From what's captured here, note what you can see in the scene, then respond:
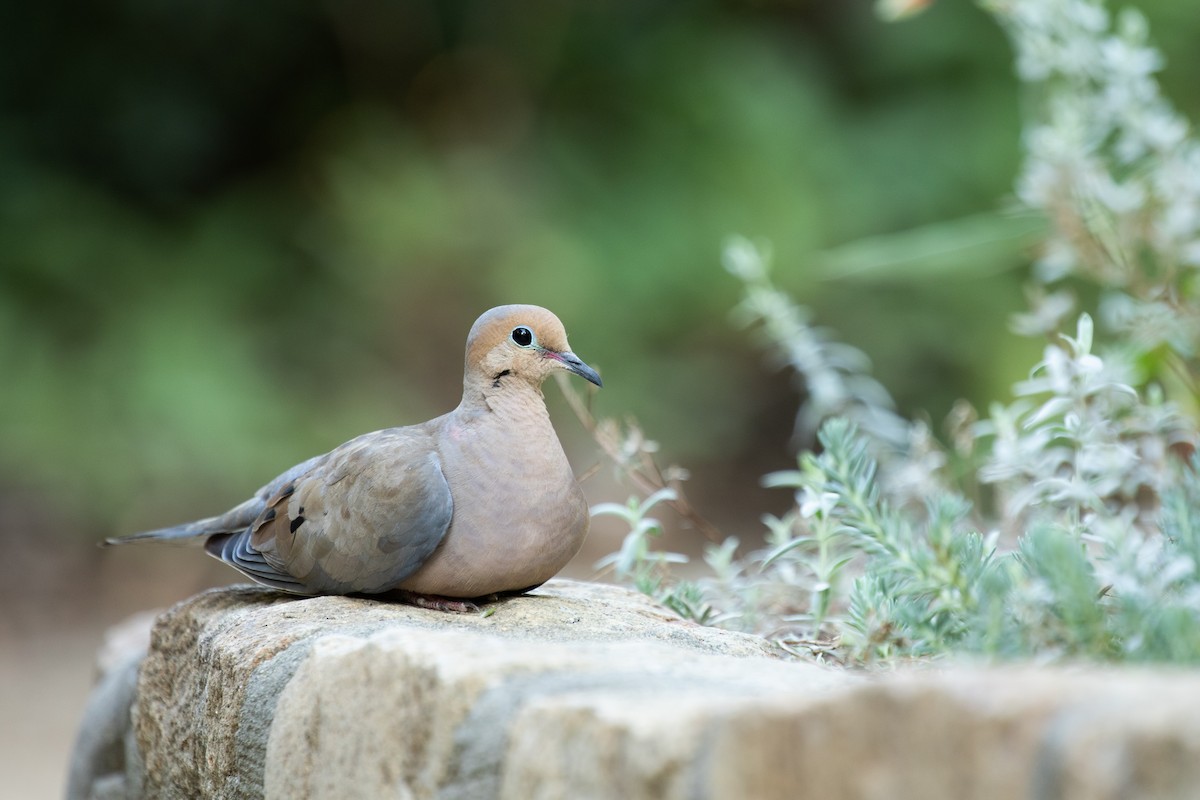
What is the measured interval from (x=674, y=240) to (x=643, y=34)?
127 cm

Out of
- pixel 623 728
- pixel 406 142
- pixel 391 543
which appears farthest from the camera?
pixel 406 142

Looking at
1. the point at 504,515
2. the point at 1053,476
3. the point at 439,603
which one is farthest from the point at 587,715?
the point at 1053,476

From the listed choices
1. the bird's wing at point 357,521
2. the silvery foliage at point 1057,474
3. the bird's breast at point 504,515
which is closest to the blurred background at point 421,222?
the silvery foliage at point 1057,474

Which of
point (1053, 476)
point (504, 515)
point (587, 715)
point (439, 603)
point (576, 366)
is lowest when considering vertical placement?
point (587, 715)

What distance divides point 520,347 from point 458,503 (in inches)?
12.6

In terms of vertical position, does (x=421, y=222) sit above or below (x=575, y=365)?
above

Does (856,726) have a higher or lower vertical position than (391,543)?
lower

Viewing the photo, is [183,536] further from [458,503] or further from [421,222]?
[421,222]

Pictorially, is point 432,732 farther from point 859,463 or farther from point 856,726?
point 859,463

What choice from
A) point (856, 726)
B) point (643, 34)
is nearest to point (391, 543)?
point (856, 726)

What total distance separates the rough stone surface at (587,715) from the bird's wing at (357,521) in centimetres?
7

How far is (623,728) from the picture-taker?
4.04 ft

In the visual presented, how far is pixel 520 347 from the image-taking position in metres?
2.31

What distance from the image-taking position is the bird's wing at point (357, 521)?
7.07ft
